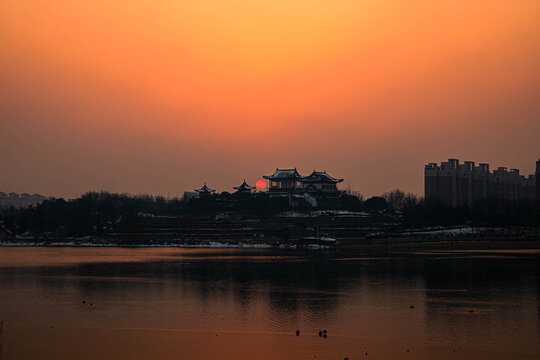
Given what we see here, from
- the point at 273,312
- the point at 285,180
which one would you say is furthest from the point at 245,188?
the point at 273,312

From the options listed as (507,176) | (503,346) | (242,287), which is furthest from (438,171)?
(503,346)

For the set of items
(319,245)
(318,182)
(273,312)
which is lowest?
(273,312)

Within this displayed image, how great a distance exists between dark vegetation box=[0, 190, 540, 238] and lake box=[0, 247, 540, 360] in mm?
56540

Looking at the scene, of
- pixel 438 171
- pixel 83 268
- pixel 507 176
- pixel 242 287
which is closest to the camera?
pixel 242 287

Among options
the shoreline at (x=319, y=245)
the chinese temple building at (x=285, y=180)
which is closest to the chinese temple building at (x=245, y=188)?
the chinese temple building at (x=285, y=180)

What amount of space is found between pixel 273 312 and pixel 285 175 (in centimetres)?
11532

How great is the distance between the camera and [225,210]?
12675 centimetres

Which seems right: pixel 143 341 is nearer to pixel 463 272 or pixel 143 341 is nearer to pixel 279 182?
pixel 463 272

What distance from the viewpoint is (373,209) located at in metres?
129

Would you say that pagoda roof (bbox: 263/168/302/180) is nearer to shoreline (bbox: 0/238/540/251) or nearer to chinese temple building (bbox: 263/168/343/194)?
chinese temple building (bbox: 263/168/343/194)

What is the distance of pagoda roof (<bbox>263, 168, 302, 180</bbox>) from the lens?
143375 millimetres

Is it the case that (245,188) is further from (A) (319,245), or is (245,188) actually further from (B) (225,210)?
(A) (319,245)

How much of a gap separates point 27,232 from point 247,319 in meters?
93.5

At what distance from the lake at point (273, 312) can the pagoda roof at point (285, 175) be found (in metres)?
91.3
